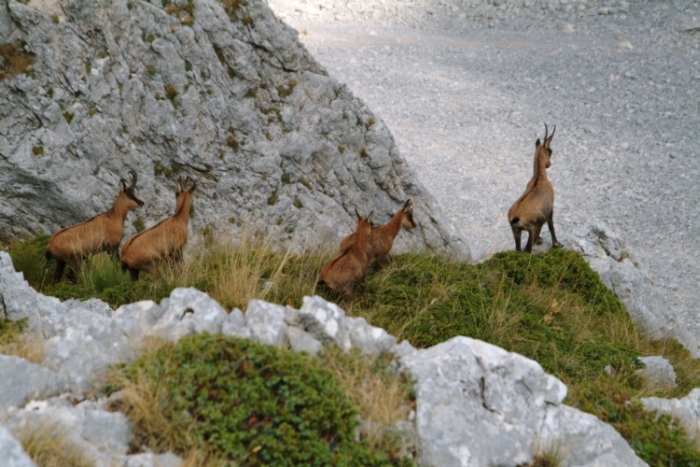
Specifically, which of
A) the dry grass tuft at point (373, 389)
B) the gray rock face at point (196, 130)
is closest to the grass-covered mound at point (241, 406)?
the dry grass tuft at point (373, 389)

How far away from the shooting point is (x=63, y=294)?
8742mm

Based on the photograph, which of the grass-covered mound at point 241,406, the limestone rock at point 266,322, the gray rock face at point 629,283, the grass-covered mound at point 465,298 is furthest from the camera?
the gray rock face at point 629,283

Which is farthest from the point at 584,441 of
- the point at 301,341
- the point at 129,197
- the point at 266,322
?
the point at 129,197

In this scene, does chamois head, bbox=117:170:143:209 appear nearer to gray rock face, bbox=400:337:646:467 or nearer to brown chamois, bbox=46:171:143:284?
brown chamois, bbox=46:171:143:284

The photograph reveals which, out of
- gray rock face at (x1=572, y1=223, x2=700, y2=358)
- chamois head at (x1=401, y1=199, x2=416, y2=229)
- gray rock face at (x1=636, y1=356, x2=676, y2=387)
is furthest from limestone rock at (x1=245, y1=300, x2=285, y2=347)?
gray rock face at (x1=572, y1=223, x2=700, y2=358)

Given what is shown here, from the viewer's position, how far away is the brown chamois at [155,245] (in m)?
8.91

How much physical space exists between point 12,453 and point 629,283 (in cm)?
950

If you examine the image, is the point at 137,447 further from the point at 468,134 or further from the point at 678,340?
the point at 468,134

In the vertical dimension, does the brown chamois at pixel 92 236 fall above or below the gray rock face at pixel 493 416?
below

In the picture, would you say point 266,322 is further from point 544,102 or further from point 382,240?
point 544,102

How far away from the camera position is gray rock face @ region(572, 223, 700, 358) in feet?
36.8

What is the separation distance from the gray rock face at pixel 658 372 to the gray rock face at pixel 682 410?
63.6 inches

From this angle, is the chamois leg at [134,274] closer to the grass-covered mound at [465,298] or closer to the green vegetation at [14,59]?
the grass-covered mound at [465,298]

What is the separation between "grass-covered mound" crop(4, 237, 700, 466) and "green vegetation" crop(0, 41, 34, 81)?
2331 millimetres
